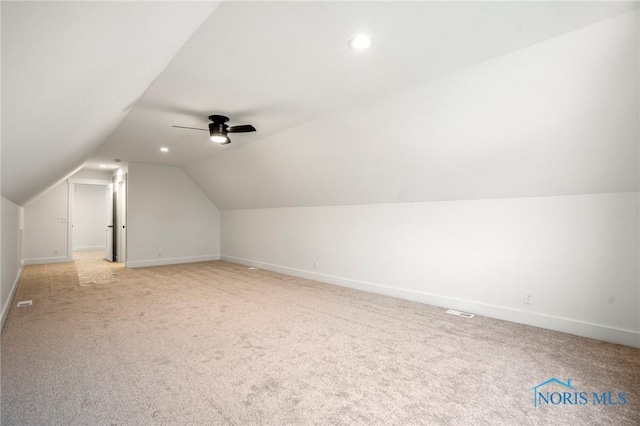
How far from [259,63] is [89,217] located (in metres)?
11.1

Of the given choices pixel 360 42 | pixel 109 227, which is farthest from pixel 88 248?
pixel 360 42

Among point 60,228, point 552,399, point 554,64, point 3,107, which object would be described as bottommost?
point 552,399

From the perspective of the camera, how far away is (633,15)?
1940 mm

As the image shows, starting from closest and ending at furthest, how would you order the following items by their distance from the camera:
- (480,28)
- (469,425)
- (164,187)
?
(469,425), (480,28), (164,187)

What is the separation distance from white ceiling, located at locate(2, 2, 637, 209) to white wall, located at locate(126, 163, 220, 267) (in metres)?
3.06

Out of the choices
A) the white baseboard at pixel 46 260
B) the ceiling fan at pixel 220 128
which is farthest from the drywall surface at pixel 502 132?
the white baseboard at pixel 46 260

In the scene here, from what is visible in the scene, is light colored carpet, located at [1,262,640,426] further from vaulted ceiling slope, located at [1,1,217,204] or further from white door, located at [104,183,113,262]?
white door, located at [104,183,113,262]

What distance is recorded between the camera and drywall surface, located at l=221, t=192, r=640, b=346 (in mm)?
2885

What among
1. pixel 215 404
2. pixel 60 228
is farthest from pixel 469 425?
pixel 60 228

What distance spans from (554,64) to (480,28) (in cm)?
71

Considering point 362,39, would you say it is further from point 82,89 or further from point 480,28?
point 82,89

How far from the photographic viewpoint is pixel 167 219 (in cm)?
769

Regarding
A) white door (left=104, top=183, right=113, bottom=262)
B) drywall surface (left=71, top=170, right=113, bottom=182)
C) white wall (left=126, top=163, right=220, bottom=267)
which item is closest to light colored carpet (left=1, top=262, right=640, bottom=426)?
white wall (left=126, top=163, right=220, bottom=267)

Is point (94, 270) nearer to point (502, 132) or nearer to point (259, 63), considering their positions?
point (259, 63)
